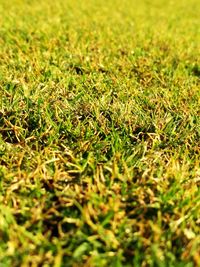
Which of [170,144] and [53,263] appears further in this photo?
[170,144]

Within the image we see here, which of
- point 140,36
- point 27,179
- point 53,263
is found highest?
point 140,36

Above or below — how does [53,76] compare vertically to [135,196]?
above

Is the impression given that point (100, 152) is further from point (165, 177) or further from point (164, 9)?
point (164, 9)

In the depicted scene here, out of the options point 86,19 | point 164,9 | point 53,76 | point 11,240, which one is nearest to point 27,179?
point 11,240

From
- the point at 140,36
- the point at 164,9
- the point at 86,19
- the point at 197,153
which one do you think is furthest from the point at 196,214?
the point at 164,9

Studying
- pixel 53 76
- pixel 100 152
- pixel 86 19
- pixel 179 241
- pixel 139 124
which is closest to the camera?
pixel 179 241

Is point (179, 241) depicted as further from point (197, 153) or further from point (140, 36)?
point (140, 36)

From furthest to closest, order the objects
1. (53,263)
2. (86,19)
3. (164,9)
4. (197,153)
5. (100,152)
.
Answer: (164,9)
(86,19)
(197,153)
(100,152)
(53,263)
